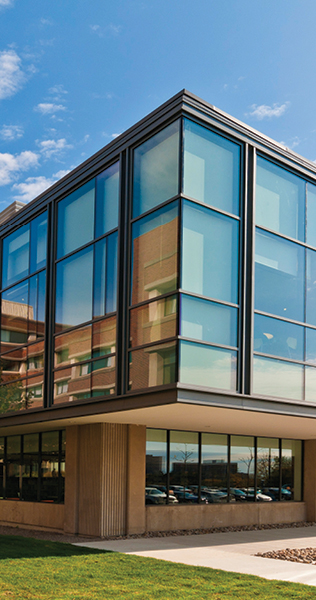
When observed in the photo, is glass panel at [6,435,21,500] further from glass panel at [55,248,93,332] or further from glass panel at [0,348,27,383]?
glass panel at [55,248,93,332]

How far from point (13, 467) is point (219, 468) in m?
7.91

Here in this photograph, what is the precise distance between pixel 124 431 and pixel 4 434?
7903mm

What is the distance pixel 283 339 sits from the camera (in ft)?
51.9

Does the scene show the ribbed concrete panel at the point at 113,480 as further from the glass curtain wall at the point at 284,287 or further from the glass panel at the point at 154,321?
the glass curtain wall at the point at 284,287

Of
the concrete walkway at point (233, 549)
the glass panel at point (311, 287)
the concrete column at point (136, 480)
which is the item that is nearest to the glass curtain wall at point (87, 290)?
the concrete column at point (136, 480)

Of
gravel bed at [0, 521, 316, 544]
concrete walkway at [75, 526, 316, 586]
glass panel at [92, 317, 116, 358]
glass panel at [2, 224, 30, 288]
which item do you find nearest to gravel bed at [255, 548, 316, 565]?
gravel bed at [0, 521, 316, 544]

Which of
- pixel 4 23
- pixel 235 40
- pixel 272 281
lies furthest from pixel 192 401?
pixel 4 23

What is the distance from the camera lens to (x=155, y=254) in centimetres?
1448

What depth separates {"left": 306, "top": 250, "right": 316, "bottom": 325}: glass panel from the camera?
1675cm

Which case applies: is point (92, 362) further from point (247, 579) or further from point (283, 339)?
point (247, 579)

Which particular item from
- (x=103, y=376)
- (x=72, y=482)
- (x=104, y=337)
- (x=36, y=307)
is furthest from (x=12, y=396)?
(x=104, y=337)

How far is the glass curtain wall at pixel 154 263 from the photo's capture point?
1363cm

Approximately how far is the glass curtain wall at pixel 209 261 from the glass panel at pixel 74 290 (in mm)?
4053

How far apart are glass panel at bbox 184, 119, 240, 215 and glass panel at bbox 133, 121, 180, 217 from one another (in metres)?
0.31
